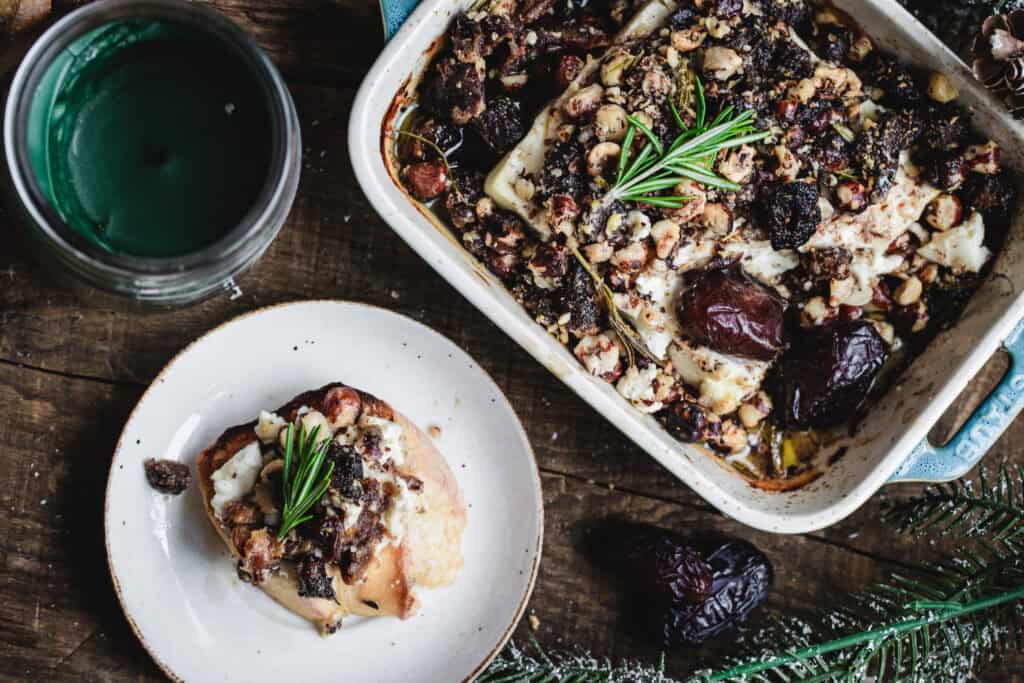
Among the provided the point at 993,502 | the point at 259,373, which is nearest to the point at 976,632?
the point at 993,502

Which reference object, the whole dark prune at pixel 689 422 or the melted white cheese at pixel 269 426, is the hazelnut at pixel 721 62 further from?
the melted white cheese at pixel 269 426

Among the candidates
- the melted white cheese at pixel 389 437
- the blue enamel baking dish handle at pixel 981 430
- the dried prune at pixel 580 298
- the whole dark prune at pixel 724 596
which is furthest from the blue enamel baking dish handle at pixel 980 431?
the melted white cheese at pixel 389 437

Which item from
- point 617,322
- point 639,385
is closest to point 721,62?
point 617,322

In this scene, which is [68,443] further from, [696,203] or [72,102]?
[696,203]

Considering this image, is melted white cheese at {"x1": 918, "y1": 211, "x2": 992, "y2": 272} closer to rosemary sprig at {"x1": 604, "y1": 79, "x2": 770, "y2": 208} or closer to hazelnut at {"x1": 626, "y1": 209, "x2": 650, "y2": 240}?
rosemary sprig at {"x1": 604, "y1": 79, "x2": 770, "y2": 208}

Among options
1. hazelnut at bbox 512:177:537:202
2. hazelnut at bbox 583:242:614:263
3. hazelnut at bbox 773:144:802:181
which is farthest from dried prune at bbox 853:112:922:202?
hazelnut at bbox 512:177:537:202
